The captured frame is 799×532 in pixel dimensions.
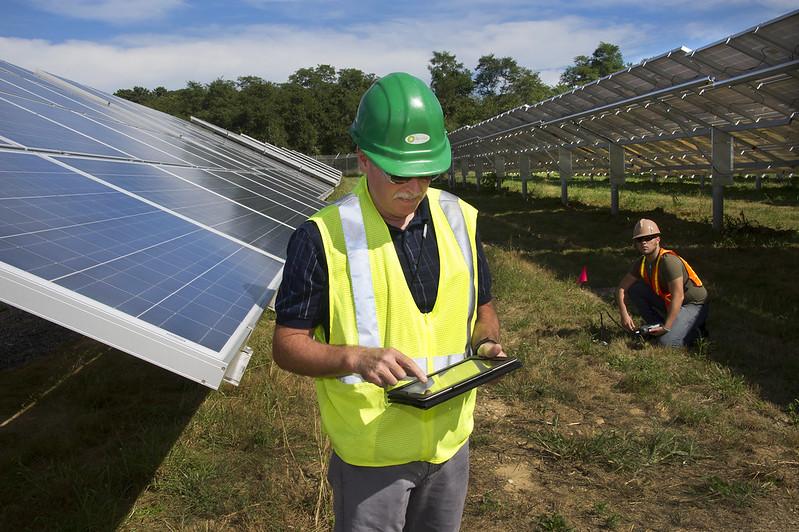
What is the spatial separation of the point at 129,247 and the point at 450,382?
1894 mm

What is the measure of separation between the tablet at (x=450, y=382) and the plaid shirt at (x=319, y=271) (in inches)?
8.4

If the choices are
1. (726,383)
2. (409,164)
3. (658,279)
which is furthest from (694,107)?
(409,164)

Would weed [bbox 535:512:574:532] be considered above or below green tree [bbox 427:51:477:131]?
below

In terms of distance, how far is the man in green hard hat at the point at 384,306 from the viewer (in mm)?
1879

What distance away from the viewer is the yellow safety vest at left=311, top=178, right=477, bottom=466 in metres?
1.89

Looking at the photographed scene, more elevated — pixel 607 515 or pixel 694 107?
pixel 694 107

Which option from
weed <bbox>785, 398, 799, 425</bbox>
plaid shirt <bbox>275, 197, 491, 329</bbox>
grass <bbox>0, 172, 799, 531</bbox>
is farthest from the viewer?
weed <bbox>785, 398, 799, 425</bbox>

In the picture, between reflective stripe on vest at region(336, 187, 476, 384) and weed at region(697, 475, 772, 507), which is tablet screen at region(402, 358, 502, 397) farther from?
weed at region(697, 475, 772, 507)

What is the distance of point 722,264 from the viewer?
9492 mm

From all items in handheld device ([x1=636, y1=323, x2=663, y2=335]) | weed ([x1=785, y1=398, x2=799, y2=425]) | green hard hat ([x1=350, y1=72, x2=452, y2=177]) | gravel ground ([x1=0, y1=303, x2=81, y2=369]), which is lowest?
gravel ground ([x1=0, y1=303, x2=81, y2=369])

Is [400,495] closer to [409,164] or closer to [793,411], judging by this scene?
[409,164]

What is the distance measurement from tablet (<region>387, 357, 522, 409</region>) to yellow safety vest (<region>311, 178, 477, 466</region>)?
0.11 meters

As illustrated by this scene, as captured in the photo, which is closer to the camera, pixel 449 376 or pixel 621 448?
pixel 449 376

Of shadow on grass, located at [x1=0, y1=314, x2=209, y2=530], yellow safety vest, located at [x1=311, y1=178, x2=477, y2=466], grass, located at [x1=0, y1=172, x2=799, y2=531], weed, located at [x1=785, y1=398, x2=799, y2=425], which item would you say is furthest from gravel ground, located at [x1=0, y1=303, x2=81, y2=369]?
weed, located at [x1=785, y1=398, x2=799, y2=425]
